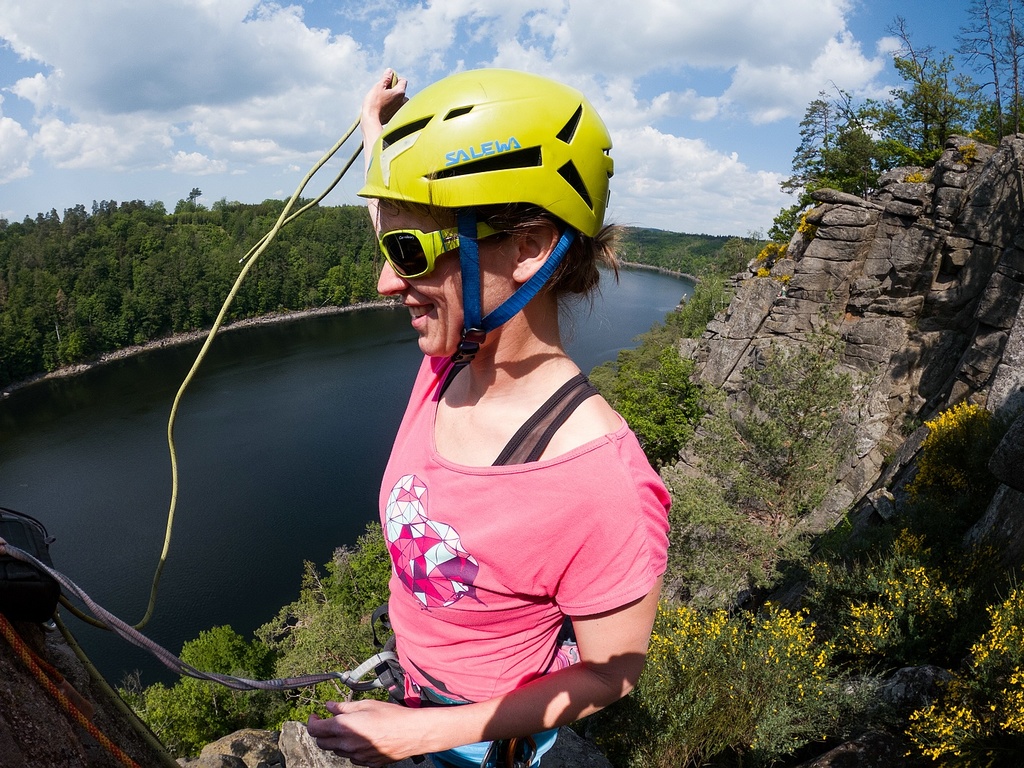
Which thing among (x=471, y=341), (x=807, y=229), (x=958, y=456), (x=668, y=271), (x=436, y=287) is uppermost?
(x=668, y=271)

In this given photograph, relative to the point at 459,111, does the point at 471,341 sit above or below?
below

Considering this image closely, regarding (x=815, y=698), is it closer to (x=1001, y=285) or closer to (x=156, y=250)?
(x=1001, y=285)

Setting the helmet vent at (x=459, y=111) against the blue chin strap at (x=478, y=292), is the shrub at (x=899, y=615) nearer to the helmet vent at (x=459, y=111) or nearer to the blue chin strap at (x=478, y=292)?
the blue chin strap at (x=478, y=292)

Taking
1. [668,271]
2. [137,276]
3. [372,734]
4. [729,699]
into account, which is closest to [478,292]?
[372,734]

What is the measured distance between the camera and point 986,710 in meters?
3.75

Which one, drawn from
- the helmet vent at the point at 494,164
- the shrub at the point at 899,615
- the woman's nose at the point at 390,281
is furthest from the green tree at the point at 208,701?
the helmet vent at the point at 494,164

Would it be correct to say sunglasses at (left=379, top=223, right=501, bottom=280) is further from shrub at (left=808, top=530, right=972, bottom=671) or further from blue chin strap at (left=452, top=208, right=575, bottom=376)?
shrub at (left=808, top=530, right=972, bottom=671)

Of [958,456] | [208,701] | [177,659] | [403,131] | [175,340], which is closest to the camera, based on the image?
[403,131]

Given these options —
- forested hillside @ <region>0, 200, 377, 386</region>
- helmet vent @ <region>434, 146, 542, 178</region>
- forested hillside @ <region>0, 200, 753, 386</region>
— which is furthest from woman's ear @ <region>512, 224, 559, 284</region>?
forested hillside @ <region>0, 200, 377, 386</region>

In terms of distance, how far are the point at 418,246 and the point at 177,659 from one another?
1.06m

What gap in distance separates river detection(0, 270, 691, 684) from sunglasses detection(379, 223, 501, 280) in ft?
38.7

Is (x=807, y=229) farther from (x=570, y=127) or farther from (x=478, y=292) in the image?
(x=478, y=292)

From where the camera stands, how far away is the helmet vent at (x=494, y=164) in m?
1.12

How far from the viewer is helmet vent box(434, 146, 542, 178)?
1.12 m
